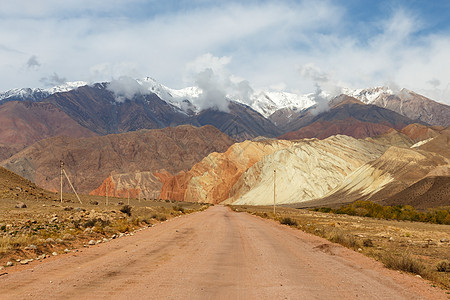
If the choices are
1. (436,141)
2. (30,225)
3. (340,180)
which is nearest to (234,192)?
(340,180)

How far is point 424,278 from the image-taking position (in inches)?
426

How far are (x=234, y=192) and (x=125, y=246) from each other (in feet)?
441

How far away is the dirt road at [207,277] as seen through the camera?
7.94 m

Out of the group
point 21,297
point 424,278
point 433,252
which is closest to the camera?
point 21,297

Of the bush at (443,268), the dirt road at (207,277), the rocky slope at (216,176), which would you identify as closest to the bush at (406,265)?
the dirt road at (207,277)

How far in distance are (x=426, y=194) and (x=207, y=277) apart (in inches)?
3426

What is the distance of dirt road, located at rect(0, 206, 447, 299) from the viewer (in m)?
7.94

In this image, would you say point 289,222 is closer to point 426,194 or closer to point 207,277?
point 207,277

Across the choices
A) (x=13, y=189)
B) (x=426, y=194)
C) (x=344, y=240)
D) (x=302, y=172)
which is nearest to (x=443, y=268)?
(x=344, y=240)

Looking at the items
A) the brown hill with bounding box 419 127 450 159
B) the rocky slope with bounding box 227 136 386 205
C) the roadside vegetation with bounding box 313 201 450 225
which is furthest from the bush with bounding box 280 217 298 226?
the brown hill with bounding box 419 127 450 159

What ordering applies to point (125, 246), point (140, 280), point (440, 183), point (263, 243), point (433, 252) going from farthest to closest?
point (440, 183), point (433, 252), point (263, 243), point (125, 246), point (140, 280)

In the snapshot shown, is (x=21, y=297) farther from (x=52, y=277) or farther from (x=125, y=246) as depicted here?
(x=125, y=246)

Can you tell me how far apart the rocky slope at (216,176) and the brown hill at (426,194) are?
7750 cm

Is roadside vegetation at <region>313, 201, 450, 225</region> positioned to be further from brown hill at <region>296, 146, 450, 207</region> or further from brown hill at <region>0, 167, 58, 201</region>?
brown hill at <region>0, 167, 58, 201</region>
